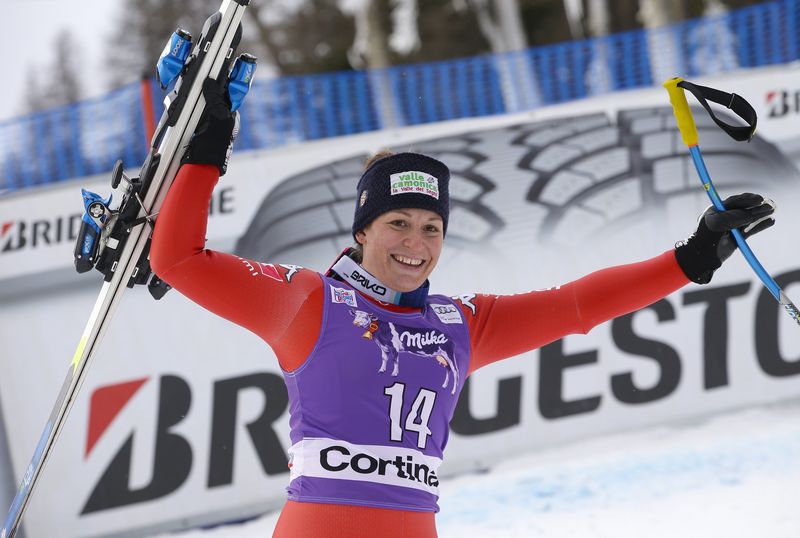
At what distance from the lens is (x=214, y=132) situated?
2176mm

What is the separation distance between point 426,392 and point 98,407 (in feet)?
9.78

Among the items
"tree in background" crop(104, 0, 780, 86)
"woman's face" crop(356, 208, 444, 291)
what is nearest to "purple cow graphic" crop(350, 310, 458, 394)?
"woman's face" crop(356, 208, 444, 291)

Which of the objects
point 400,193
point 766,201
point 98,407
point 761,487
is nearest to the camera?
point 400,193

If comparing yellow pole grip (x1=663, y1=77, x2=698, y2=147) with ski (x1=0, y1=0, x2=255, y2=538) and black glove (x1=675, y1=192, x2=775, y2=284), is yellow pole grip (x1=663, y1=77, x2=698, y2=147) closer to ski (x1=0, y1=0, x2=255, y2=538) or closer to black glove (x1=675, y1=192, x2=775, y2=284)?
black glove (x1=675, y1=192, x2=775, y2=284)

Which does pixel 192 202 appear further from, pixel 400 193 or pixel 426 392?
pixel 426 392

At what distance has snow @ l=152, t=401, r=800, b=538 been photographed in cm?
411

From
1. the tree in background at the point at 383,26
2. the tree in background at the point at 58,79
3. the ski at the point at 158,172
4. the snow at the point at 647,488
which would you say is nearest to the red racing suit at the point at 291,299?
the ski at the point at 158,172

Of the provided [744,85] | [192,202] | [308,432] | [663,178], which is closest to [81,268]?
[192,202]

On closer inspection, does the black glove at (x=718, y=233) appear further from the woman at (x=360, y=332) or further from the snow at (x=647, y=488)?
the snow at (x=647, y=488)

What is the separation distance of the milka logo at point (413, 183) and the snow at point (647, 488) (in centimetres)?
227

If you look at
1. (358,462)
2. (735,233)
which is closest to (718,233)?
(735,233)

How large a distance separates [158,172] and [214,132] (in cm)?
25

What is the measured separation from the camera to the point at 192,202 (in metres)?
2.08

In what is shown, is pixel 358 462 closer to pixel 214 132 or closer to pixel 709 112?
pixel 214 132
